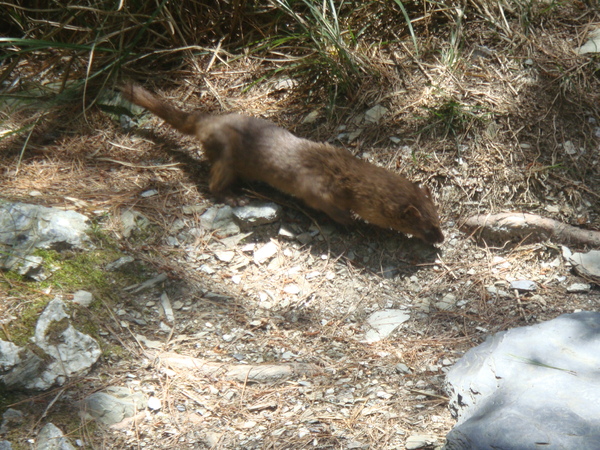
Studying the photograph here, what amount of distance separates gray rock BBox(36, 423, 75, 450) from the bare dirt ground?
52 millimetres

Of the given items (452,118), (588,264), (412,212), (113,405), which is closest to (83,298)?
(113,405)

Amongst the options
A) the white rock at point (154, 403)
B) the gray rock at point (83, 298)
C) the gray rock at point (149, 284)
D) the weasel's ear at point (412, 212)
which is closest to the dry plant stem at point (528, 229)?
the weasel's ear at point (412, 212)

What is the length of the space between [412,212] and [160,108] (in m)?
2.16

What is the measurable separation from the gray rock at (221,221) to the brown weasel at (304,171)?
0.20m

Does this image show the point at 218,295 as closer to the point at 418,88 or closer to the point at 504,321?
the point at 504,321

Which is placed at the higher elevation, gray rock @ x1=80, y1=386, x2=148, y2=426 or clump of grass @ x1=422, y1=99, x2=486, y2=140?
clump of grass @ x1=422, y1=99, x2=486, y2=140

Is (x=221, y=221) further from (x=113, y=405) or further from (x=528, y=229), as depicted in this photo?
(x=528, y=229)

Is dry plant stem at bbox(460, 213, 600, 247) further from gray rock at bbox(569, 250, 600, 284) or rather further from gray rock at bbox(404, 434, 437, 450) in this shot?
gray rock at bbox(404, 434, 437, 450)

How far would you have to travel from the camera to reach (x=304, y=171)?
14.3 ft

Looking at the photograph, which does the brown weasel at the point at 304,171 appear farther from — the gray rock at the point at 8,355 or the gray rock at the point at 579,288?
the gray rock at the point at 8,355

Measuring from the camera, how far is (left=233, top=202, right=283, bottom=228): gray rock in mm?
4258

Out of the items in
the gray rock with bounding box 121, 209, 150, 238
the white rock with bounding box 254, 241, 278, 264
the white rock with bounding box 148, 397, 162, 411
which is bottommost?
the white rock with bounding box 148, 397, 162, 411

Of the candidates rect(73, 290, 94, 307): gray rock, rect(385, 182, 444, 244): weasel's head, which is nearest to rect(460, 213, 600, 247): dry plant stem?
rect(385, 182, 444, 244): weasel's head

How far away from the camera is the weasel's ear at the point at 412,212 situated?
13.1 ft
